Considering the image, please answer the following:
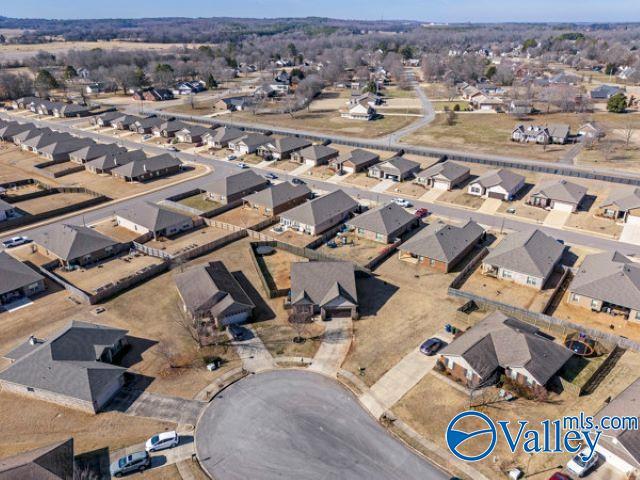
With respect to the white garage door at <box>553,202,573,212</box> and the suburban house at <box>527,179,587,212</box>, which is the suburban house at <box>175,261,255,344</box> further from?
the white garage door at <box>553,202,573,212</box>

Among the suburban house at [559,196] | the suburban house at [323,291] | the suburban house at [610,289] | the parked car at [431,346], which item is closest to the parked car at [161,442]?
the suburban house at [323,291]

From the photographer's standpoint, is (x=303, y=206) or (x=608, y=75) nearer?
(x=303, y=206)

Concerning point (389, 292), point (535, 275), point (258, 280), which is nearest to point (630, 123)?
point (535, 275)

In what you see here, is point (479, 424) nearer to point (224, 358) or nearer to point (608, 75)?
point (224, 358)

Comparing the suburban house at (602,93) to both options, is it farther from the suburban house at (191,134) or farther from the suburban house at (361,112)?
the suburban house at (191,134)

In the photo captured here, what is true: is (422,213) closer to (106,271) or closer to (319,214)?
(319,214)

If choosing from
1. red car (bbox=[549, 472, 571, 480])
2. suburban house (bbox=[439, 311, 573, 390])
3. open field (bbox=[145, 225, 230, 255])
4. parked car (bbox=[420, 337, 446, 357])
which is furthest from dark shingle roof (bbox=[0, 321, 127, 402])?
red car (bbox=[549, 472, 571, 480])
